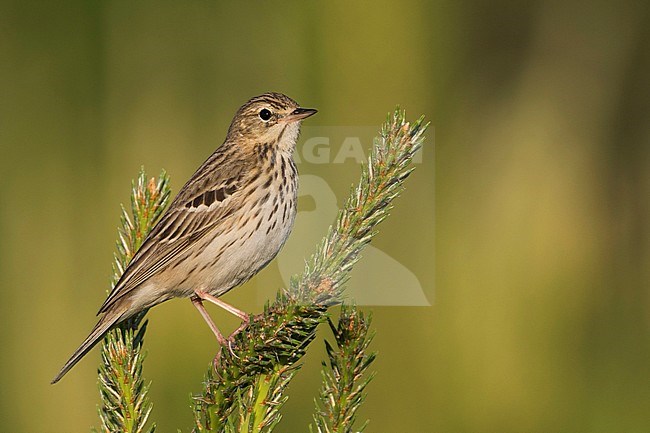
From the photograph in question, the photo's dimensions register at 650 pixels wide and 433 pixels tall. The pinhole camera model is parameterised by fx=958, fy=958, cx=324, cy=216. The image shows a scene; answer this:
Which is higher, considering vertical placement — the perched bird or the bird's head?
the bird's head

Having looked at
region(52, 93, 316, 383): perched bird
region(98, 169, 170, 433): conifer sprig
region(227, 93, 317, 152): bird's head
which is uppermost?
region(227, 93, 317, 152): bird's head

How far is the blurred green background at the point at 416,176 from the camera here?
16.8ft

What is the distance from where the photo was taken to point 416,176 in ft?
18.8

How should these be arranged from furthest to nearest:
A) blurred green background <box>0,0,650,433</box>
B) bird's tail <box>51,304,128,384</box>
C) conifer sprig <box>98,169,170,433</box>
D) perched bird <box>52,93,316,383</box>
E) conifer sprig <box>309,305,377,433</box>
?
blurred green background <box>0,0,650,433</box> → perched bird <box>52,93,316,383</box> → bird's tail <box>51,304,128,384</box> → conifer sprig <box>98,169,170,433</box> → conifer sprig <box>309,305,377,433</box>

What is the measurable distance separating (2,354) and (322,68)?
8.10 feet

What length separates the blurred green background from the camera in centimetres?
513

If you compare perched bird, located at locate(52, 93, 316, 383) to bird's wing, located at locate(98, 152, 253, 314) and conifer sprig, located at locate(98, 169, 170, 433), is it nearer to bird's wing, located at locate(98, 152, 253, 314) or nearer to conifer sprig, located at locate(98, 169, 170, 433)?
bird's wing, located at locate(98, 152, 253, 314)

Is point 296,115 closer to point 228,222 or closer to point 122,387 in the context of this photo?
point 228,222

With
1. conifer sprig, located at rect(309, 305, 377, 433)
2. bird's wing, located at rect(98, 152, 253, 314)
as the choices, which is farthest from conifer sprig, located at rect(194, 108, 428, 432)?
bird's wing, located at rect(98, 152, 253, 314)

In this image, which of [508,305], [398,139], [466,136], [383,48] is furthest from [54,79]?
[398,139]

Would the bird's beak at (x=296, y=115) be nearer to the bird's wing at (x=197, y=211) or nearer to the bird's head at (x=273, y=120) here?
the bird's head at (x=273, y=120)

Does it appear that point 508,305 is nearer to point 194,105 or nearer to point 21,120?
point 194,105

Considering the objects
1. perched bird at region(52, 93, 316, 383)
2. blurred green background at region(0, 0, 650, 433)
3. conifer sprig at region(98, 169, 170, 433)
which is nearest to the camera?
conifer sprig at region(98, 169, 170, 433)

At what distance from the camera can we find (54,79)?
232 inches
